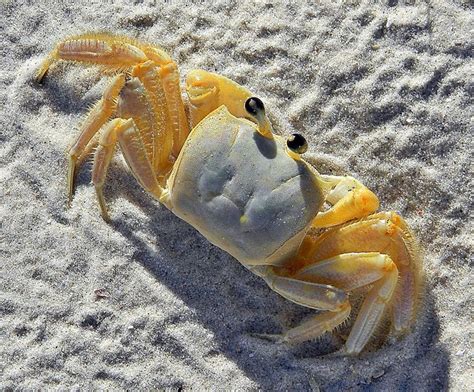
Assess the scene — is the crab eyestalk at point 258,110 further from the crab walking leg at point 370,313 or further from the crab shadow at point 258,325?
the crab walking leg at point 370,313

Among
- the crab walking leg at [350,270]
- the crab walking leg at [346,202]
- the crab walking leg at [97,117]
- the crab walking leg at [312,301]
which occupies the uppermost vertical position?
the crab walking leg at [97,117]

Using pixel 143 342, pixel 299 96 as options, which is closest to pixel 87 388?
pixel 143 342

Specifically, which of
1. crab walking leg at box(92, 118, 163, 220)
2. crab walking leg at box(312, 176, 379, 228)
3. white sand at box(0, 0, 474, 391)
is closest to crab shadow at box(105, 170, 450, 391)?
white sand at box(0, 0, 474, 391)

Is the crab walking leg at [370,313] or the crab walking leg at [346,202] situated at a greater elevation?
the crab walking leg at [346,202]

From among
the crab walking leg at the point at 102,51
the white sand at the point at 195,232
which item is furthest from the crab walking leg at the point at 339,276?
the crab walking leg at the point at 102,51

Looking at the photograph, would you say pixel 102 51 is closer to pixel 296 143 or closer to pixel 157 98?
pixel 157 98

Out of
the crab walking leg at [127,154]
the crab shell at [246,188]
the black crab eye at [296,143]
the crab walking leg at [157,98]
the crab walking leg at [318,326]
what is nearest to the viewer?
the black crab eye at [296,143]

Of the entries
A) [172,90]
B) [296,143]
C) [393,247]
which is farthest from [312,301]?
[172,90]
